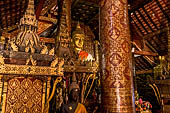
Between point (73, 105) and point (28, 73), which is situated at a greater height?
point (28, 73)

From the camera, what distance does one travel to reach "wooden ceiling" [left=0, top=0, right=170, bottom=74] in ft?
27.1

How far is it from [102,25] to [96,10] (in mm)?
8123

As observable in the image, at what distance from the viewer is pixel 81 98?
3598mm

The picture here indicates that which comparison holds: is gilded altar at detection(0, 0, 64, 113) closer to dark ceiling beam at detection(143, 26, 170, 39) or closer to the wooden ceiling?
the wooden ceiling

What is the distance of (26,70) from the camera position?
2377 millimetres

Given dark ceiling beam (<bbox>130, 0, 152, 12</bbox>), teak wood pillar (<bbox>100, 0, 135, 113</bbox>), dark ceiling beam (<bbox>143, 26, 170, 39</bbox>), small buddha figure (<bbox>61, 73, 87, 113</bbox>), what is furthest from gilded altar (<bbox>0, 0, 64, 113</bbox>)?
dark ceiling beam (<bbox>143, 26, 170, 39</bbox>)

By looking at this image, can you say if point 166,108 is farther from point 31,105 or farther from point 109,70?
point 31,105

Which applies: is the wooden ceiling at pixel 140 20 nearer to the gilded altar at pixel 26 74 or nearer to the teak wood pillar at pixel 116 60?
the gilded altar at pixel 26 74

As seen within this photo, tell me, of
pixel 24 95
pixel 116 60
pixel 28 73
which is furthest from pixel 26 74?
pixel 116 60

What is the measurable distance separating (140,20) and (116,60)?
27.7 feet

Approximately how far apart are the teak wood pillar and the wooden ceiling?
5.30m

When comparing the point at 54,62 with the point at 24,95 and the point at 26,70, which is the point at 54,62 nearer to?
the point at 26,70

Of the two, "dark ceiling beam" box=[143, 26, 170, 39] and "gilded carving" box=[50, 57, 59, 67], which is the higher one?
"dark ceiling beam" box=[143, 26, 170, 39]

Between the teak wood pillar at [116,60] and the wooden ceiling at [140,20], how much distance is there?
5301 millimetres
